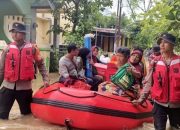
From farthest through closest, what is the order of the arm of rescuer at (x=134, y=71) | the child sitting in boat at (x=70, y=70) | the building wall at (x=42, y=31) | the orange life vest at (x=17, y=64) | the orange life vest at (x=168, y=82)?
the building wall at (x=42, y=31) → the child sitting in boat at (x=70, y=70) → the orange life vest at (x=17, y=64) → the arm of rescuer at (x=134, y=71) → the orange life vest at (x=168, y=82)

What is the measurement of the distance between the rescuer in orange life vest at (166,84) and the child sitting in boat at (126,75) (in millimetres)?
1020

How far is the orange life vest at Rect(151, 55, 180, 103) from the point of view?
4180mm

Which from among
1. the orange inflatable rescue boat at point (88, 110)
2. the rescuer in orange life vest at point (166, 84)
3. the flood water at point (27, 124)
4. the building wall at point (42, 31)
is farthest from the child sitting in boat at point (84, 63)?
the building wall at point (42, 31)

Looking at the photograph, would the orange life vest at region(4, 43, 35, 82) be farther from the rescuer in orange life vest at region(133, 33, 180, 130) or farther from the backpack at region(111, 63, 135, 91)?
the rescuer in orange life vest at region(133, 33, 180, 130)

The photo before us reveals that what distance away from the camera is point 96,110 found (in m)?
5.06

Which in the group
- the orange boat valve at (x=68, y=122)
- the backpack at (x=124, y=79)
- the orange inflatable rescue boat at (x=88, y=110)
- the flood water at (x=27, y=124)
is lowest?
the flood water at (x=27, y=124)

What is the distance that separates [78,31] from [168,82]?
9.98 meters

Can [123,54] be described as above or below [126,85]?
above

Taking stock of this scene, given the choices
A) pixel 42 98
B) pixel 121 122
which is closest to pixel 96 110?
pixel 121 122

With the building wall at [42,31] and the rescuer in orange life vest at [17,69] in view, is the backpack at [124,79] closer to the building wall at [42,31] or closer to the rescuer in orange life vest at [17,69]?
the rescuer in orange life vest at [17,69]

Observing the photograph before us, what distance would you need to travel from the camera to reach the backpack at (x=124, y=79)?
5.48 m

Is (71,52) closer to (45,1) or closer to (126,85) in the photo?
(126,85)

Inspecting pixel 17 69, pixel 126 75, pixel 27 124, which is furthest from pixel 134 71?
pixel 27 124

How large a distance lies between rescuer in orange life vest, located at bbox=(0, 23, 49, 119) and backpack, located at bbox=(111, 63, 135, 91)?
123 cm
